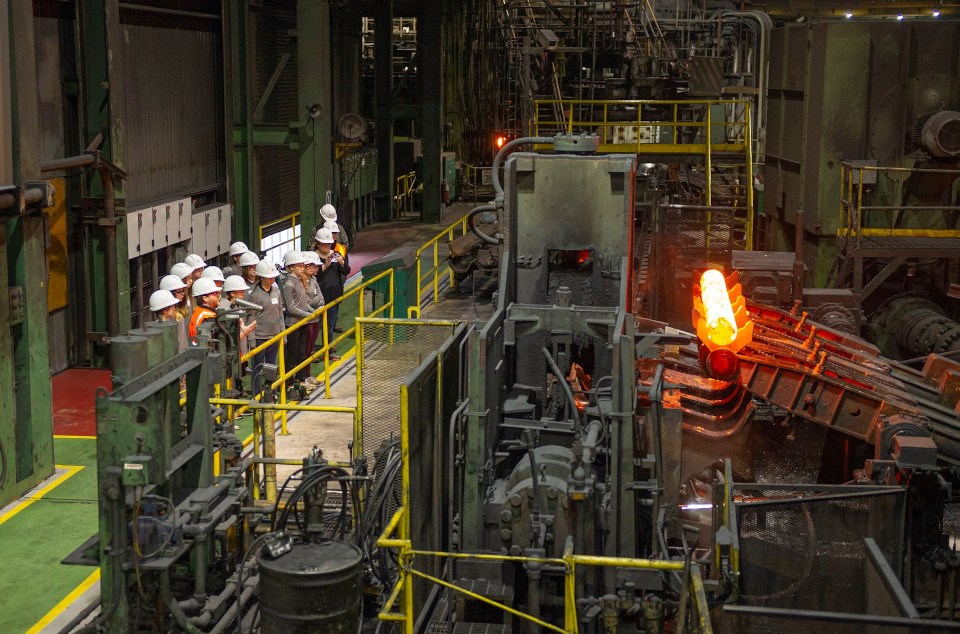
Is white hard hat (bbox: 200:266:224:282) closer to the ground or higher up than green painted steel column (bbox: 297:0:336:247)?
closer to the ground

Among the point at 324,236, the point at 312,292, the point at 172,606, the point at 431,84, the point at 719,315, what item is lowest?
the point at 172,606

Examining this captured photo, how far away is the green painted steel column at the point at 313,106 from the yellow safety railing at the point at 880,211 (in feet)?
24.2

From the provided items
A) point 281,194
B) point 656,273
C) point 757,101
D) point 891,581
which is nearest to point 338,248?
point 656,273

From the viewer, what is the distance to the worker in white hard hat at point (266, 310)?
40.9ft

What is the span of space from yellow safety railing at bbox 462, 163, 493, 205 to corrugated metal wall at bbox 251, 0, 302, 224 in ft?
32.3

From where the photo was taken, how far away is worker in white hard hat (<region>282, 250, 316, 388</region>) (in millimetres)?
13227

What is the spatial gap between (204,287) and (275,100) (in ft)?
36.9

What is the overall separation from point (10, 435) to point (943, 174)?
13.1 m

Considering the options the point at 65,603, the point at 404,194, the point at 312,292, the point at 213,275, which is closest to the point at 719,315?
the point at 213,275

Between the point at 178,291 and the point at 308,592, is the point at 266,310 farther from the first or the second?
the point at 308,592

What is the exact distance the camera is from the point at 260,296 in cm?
1262

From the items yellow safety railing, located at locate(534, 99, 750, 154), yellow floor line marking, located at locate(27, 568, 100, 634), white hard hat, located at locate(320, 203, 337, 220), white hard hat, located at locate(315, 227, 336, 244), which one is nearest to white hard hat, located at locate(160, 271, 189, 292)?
yellow floor line marking, located at locate(27, 568, 100, 634)

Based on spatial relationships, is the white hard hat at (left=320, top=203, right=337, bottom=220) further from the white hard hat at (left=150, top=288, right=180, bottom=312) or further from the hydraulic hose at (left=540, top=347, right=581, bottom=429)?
the hydraulic hose at (left=540, top=347, right=581, bottom=429)

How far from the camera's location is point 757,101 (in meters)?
24.0
